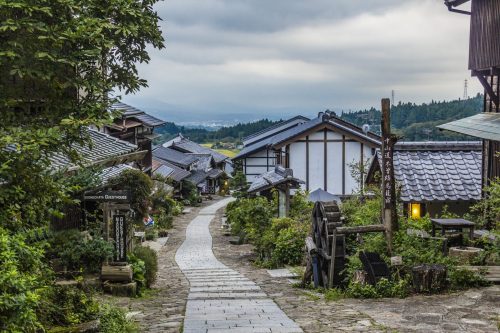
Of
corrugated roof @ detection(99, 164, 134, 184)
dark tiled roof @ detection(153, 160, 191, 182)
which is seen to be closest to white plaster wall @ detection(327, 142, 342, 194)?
corrugated roof @ detection(99, 164, 134, 184)

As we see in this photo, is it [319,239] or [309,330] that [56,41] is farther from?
[319,239]

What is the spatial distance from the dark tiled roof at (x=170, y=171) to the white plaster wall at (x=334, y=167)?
2646 cm

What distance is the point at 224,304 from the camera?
12.7 m

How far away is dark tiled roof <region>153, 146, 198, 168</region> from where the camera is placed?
70.1 m

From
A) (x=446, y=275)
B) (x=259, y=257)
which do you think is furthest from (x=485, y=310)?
(x=259, y=257)

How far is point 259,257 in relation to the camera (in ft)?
76.6

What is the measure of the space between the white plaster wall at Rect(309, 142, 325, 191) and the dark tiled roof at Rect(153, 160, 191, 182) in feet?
84.8

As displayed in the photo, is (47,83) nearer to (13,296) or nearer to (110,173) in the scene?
(13,296)

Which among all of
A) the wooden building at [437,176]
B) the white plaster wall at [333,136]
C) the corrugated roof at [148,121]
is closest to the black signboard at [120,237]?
the wooden building at [437,176]

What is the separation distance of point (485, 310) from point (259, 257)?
45.6 feet

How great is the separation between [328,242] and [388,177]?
8.21 ft

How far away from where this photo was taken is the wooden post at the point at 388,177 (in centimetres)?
1346

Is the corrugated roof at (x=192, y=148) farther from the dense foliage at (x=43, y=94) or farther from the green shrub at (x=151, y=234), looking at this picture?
the dense foliage at (x=43, y=94)

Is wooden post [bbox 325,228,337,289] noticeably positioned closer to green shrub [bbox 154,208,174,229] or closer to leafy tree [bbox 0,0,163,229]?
leafy tree [bbox 0,0,163,229]
